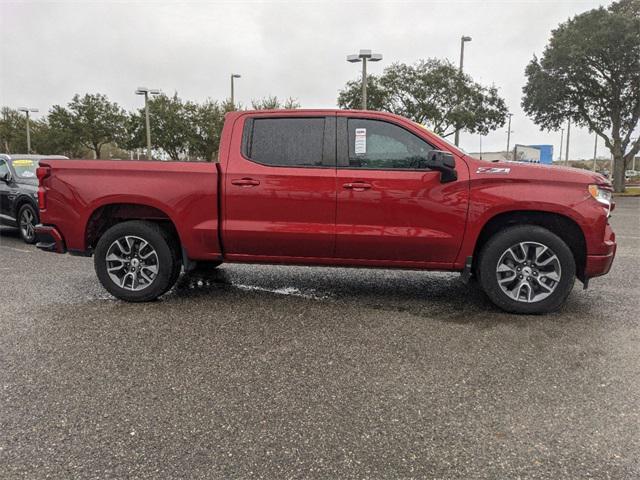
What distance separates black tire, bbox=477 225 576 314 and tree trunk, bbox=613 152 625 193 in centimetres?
2849

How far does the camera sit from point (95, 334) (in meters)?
3.89

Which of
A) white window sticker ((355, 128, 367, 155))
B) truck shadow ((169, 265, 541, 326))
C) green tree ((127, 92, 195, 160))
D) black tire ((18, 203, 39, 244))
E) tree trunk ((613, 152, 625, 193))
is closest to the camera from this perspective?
white window sticker ((355, 128, 367, 155))

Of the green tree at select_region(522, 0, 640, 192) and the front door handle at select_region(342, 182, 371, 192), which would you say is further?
the green tree at select_region(522, 0, 640, 192)

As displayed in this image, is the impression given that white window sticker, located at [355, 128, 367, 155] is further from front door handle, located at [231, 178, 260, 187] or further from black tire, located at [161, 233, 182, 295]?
black tire, located at [161, 233, 182, 295]

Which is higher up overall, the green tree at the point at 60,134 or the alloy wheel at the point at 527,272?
the green tree at the point at 60,134

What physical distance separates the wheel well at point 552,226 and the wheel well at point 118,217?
3.10 metres

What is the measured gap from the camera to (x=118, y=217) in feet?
15.9

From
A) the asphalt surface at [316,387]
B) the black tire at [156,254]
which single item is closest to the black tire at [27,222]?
the asphalt surface at [316,387]

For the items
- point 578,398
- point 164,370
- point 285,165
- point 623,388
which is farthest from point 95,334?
point 623,388

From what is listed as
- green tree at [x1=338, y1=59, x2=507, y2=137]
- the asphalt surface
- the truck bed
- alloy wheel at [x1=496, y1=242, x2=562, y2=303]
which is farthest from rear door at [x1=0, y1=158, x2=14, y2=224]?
green tree at [x1=338, y1=59, x2=507, y2=137]

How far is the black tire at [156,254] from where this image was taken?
4703 millimetres

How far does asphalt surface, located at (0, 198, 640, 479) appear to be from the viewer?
226 cm

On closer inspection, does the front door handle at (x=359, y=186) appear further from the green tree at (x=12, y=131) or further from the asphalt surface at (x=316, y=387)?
the green tree at (x=12, y=131)

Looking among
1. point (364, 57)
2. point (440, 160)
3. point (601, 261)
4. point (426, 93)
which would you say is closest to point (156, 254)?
point (440, 160)
